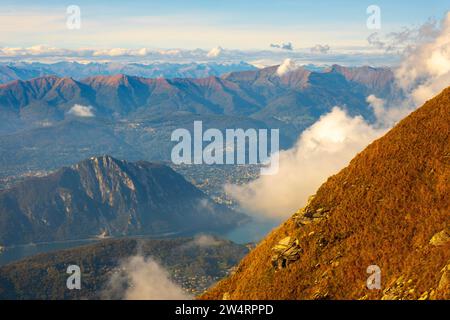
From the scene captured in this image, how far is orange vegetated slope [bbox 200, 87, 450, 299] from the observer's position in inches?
3344

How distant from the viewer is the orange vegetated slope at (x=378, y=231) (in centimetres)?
8494

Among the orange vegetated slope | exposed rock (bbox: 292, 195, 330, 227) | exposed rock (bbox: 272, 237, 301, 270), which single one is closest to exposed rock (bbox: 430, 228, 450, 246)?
the orange vegetated slope

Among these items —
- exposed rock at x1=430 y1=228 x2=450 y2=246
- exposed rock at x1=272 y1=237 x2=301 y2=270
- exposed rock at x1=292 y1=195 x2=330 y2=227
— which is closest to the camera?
exposed rock at x1=430 y1=228 x2=450 y2=246

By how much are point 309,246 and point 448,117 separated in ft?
145

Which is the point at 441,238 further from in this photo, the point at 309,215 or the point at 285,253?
the point at 309,215

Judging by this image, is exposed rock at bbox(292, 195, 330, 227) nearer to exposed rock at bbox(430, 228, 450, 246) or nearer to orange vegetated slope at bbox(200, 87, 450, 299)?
orange vegetated slope at bbox(200, 87, 450, 299)

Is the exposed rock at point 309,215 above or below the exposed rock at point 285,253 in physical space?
above

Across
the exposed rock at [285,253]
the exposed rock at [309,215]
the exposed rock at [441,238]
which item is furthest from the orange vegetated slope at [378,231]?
the exposed rock at [285,253]

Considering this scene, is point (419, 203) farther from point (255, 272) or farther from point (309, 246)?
point (255, 272)

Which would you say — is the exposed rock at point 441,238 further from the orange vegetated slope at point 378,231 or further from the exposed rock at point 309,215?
the exposed rock at point 309,215

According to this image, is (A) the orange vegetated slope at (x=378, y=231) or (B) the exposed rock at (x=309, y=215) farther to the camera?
(B) the exposed rock at (x=309, y=215)

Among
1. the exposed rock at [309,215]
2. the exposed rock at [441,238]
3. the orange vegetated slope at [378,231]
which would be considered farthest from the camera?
the exposed rock at [309,215]

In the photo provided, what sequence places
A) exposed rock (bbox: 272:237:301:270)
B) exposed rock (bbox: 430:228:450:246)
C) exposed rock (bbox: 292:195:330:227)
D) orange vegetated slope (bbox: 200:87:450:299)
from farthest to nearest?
exposed rock (bbox: 292:195:330:227), exposed rock (bbox: 272:237:301:270), orange vegetated slope (bbox: 200:87:450:299), exposed rock (bbox: 430:228:450:246)
